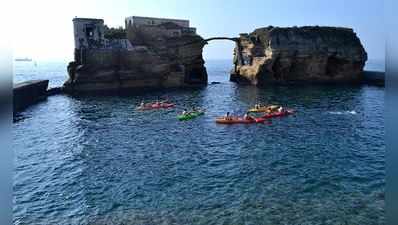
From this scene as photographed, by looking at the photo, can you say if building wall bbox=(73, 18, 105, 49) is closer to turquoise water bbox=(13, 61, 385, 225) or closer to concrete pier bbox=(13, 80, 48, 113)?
concrete pier bbox=(13, 80, 48, 113)

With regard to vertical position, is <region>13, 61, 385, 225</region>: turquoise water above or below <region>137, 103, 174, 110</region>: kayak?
below

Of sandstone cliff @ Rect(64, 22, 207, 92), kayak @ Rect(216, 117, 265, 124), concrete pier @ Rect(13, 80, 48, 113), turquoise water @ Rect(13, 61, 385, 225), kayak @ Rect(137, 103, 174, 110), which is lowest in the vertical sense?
turquoise water @ Rect(13, 61, 385, 225)

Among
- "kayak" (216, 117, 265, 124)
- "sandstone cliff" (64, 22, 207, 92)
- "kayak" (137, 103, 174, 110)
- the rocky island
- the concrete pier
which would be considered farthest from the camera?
the rocky island

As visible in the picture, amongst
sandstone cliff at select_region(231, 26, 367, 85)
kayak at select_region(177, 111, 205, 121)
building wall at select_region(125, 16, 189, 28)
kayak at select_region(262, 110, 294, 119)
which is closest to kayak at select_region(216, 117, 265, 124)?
kayak at select_region(262, 110, 294, 119)

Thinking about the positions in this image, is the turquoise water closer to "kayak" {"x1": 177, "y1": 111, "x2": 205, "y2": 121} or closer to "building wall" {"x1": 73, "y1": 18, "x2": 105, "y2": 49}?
"kayak" {"x1": 177, "y1": 111, "x2": 205, "y2": 121}

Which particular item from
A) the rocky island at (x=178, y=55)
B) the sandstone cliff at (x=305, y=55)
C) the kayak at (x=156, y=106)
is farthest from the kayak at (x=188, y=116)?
the sandstone cliff at (x=305, y=55)

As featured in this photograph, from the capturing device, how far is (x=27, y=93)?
67.4 m

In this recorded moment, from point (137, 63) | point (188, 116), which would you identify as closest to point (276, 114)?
point (188, 116)

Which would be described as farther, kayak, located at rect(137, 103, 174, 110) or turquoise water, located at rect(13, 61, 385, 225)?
kayak, located at rect(137, 103, 174, 110)

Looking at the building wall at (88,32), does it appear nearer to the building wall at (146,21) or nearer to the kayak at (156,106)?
the building wall at (146,21)

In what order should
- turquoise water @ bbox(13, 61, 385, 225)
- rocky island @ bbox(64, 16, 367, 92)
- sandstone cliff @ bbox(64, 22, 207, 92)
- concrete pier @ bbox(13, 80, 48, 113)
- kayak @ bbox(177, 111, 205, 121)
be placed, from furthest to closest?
rocky island @ bbox(64, 16, 367, 92) < sandstone cliff @ bbox(64, 22, 207, 92) < concrete pier @ bbox(13, 80, 48, 113) < kayak @ bbox(177, 111, 205, 121) < turquoise water @ bbox(13, 61, 385, 225)

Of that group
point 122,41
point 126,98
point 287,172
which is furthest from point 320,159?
point 122,41

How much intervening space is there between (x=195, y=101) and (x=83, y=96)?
77.7ft

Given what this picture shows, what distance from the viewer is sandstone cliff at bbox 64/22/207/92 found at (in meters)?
78.3
